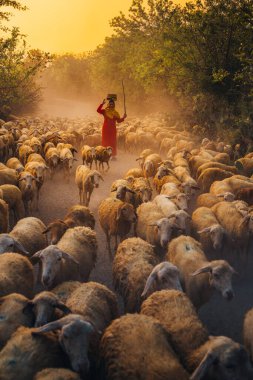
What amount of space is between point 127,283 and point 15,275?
190 centimetres

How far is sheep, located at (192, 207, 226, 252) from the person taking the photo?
8258 mm

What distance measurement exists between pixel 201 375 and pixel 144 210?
601 centimetres

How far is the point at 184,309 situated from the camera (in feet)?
16.5

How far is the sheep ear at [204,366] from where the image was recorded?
147 inches

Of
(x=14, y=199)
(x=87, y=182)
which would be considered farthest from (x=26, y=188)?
(x=87, y=182)

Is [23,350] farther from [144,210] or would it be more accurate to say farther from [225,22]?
[225,22]

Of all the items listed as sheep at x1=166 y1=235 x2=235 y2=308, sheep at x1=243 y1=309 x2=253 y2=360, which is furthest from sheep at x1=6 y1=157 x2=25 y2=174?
sheep at x1=243 y1=309 x2=253 y2=360

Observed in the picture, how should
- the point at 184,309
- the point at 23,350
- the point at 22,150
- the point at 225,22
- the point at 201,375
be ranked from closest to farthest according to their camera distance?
the point at 201,375
the point at 23,350
the point at 184,309
the point at 22,150
the point at 225,22

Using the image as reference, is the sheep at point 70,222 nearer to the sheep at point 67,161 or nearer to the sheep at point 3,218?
the sheep at point 3,218

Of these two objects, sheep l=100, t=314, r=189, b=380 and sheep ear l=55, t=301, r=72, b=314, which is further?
sheep ear l=55, t=301, r=72, b=314

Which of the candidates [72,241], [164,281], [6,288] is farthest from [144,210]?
[6,288]

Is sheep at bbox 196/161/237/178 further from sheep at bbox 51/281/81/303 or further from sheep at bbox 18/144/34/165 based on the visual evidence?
sheep at bbox 51/281/81/303

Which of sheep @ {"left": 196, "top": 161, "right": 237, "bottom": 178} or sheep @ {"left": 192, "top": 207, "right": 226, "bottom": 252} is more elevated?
sheep @ {"left": 196, "top": 161, "right": 237, "bottom": 178}

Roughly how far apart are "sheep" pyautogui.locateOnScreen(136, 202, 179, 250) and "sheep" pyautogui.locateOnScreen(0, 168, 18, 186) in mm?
4155
